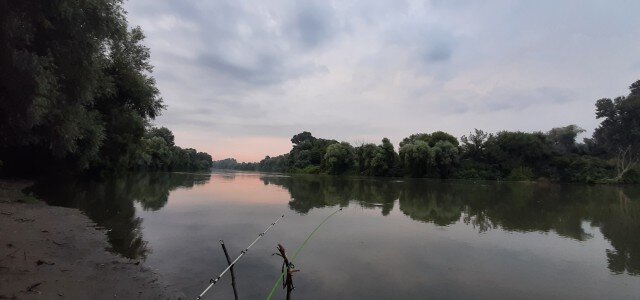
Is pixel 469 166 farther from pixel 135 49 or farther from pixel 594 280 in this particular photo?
pixel 594 280

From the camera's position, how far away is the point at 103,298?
5766mm

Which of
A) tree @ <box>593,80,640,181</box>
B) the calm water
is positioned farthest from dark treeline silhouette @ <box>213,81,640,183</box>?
the calm water

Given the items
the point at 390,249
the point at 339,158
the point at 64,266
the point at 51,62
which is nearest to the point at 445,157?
the point at 339,158


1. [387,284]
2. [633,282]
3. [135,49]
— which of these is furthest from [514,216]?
[135,49]

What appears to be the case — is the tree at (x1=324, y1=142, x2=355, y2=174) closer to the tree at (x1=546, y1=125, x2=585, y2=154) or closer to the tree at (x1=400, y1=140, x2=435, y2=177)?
the tree at (x1=400, y1=140, x2=435, y2=177)

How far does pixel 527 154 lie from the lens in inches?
2501

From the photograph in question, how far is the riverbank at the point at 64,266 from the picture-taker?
5824mm

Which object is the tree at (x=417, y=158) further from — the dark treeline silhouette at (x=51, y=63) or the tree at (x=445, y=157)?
the dark treeline silhouette at (x=51, y=63)

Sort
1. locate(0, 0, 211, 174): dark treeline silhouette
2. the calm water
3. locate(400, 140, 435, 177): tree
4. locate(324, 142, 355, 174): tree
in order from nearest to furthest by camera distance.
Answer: the calm water, locate(0, 0, 211, 174): dark treeline silhouette, locate(400, 140, 435, 177): tree, locate(324, 142, 355, 174): tree

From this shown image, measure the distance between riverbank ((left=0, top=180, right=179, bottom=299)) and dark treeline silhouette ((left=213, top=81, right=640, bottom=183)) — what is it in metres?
55.1

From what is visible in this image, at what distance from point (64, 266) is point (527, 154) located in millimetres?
69452

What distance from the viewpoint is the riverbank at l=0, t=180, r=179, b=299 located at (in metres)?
5.82

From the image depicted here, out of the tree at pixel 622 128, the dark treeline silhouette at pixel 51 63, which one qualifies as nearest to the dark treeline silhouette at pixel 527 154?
the tree at pixel 622 128

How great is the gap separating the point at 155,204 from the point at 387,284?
592 inches
